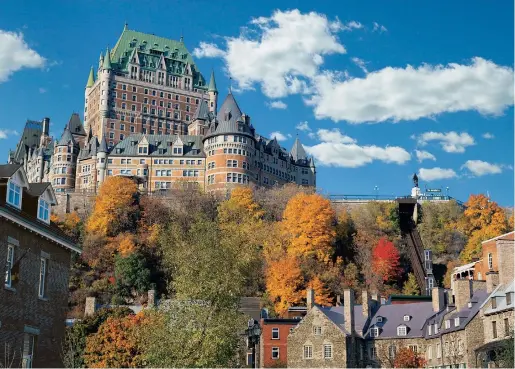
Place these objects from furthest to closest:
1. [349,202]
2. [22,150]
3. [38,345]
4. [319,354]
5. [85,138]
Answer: [22,150] → [85,138] → [349,202] → [319,354] → [38,345]

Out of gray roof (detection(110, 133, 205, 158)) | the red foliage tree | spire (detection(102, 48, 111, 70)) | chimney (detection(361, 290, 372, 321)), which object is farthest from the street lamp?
spire (detection(102, 48, 111, 70))

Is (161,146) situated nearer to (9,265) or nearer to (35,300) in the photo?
(35,300)

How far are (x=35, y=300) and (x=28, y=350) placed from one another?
2.06 meters

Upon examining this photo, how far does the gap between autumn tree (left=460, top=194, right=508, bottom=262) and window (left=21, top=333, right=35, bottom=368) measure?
7685 cm

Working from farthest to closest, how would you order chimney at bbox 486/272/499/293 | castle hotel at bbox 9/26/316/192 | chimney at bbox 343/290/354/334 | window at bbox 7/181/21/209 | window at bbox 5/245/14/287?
castle hotel at bbox 9/26/316/192
chimney at bbox 343/290/354/334
chimney at bbox 486/272/499/293
window at bbox 7/181/21/209
window at bbox 5/245/14/287

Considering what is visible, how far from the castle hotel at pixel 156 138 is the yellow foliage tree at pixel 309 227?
19.8m

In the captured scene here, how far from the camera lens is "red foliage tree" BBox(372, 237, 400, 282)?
9212 cm

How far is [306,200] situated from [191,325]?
66.0 metres

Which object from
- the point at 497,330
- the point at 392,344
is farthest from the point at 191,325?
Answer: the point at 392,344

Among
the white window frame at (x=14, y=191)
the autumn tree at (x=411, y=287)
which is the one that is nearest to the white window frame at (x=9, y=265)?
the white window frame at (x=14, y=191)

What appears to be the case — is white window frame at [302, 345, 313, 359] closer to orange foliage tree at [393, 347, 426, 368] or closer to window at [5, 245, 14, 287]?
orange foliage tree at [393, 347, 426, 368]

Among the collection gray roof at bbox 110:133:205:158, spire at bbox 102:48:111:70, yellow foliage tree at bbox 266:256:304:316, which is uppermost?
spire at bbox 102:48:111:70

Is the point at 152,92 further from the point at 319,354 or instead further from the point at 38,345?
the point at 38,345

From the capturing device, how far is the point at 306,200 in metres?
100
